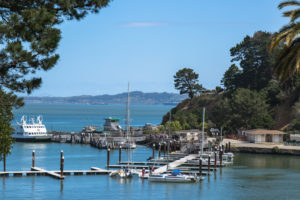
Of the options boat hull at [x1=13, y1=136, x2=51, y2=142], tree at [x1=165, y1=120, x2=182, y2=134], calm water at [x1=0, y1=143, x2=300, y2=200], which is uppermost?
tree at [x1=165, y1=120, x2=182, y2=134]

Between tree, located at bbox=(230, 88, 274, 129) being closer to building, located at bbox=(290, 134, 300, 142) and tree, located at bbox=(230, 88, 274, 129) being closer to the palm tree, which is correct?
building, located at bbox=(290, 134, 300, 142)

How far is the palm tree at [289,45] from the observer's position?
20.5 metres

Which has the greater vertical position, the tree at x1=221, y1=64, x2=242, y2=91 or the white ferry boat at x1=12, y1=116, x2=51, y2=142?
the tree at x1=221, y1=64, x2=242, y2=91

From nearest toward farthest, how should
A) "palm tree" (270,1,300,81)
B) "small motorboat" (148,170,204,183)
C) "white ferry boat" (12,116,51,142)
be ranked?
"palm tree" (270,1,300,81), "small motorboat" (148,170,204,183), "white ferry boat" (12,116,51,142)

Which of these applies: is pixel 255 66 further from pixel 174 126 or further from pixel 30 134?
pixel 30 134

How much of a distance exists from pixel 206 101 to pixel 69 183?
3362 inches

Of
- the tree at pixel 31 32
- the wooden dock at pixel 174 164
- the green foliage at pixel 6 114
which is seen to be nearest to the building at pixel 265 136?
the wooden dock at pixel 174 164

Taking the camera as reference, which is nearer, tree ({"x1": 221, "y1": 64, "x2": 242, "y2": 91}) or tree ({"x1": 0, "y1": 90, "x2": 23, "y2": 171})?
tree ({"x1": 0, "y1": 90, "x2": 23, "y2": 171})

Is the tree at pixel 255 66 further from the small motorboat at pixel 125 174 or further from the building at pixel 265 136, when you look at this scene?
the small motorboat at pixel 125 174

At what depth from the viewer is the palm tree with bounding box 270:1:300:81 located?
20.5 metres

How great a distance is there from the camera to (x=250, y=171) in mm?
67562

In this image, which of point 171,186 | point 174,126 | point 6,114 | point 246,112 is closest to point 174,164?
point 171,186

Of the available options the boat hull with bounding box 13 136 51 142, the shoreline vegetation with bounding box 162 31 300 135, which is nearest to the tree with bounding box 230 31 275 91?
the shoreline vegetation with bounding box 162 31 300 135

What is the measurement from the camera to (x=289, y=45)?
68.2 ft
